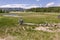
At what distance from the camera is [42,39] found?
1486 centimetres

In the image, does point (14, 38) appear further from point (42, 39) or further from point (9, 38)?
point (42, 39)

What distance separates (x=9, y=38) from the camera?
48.6 feet

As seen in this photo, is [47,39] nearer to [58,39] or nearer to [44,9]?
[58,39]

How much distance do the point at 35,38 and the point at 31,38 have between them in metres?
0.36

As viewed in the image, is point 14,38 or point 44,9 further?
point 44,9

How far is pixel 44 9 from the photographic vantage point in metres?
108

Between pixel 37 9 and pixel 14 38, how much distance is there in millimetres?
97936

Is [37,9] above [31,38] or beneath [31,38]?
beneath

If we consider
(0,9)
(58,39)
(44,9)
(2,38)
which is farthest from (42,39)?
(44,9)

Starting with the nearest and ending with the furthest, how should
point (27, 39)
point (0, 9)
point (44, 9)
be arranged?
point (27, 39)
point (0, 9)
point (44, 9)

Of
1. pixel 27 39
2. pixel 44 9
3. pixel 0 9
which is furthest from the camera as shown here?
pixel 44 9

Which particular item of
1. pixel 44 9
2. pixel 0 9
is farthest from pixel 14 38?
pixel 44 9

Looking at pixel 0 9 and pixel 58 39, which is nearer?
pixel 58 39

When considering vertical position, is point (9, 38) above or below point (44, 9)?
above
